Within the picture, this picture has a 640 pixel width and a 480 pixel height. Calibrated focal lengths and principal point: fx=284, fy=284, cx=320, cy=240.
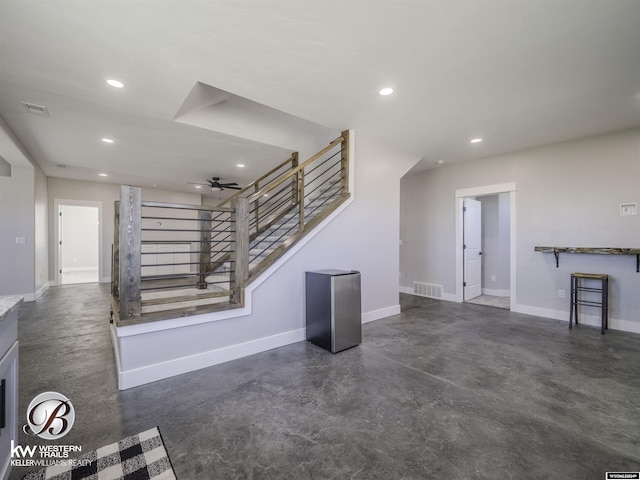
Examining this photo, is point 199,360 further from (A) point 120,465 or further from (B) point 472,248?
(B) point 472,248

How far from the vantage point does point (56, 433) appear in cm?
182

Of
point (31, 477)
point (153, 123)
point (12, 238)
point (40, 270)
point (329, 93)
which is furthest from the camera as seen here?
point (40, 270)

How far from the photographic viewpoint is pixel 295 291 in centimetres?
342

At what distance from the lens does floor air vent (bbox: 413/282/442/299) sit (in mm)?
5848

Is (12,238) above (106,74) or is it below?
below

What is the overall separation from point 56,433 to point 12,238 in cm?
537

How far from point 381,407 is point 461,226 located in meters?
4.42

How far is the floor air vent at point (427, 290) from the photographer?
585 cm

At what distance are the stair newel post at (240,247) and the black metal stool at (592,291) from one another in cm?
447

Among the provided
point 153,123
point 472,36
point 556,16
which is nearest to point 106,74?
point 153,123

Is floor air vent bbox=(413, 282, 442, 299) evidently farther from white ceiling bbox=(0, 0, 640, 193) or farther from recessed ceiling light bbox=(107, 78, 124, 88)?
recessed ceiling light bbox=(107, 78, 124, 88)

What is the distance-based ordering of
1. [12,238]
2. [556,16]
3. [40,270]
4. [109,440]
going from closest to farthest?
[109,440]
[556,16]
[12,238]
[40,270]

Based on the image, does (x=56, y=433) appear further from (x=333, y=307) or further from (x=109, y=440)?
(x=333, y=307)

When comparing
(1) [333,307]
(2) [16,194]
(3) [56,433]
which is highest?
(2) [16,194]
